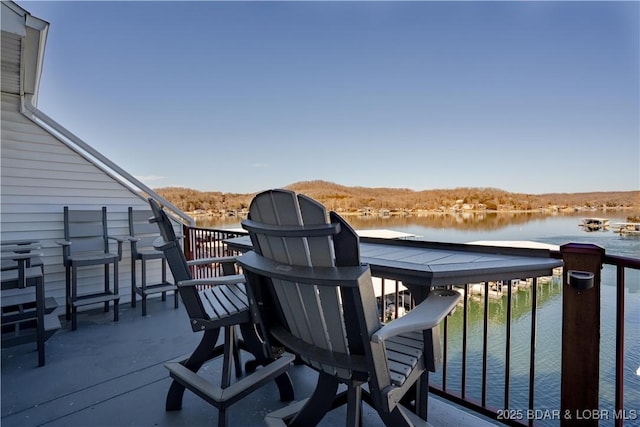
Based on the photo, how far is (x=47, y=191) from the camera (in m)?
4.07

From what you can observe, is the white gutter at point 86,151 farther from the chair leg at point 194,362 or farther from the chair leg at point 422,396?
the chair leg at point 422,396

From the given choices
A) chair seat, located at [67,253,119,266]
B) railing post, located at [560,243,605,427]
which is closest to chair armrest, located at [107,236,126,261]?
chair seat, located at [67,253,119,266]

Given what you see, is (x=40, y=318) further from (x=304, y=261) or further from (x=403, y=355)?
(x=403, y=355)

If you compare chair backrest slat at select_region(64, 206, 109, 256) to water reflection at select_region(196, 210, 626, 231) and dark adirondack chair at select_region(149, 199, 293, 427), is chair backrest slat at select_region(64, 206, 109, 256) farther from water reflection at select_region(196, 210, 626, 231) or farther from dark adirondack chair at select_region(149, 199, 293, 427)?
water reflection at select_region(196, 210, 626, 231)

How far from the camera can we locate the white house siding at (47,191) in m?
3.83

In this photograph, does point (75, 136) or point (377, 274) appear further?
point (75, 136)

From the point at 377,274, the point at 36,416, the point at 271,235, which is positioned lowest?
the point at 36,416

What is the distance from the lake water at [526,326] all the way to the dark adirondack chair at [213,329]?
34.6 inches

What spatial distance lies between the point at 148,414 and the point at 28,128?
3.84m

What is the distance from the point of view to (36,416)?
81.6 inches

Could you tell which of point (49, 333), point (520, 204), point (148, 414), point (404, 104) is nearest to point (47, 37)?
point (49, 333)

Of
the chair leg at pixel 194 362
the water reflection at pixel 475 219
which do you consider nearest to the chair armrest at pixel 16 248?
the chair leg at pixel 194 362

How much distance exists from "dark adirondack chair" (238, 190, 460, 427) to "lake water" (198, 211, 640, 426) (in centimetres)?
87

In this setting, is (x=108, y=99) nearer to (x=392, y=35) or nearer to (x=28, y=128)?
(x=28, y=128)
